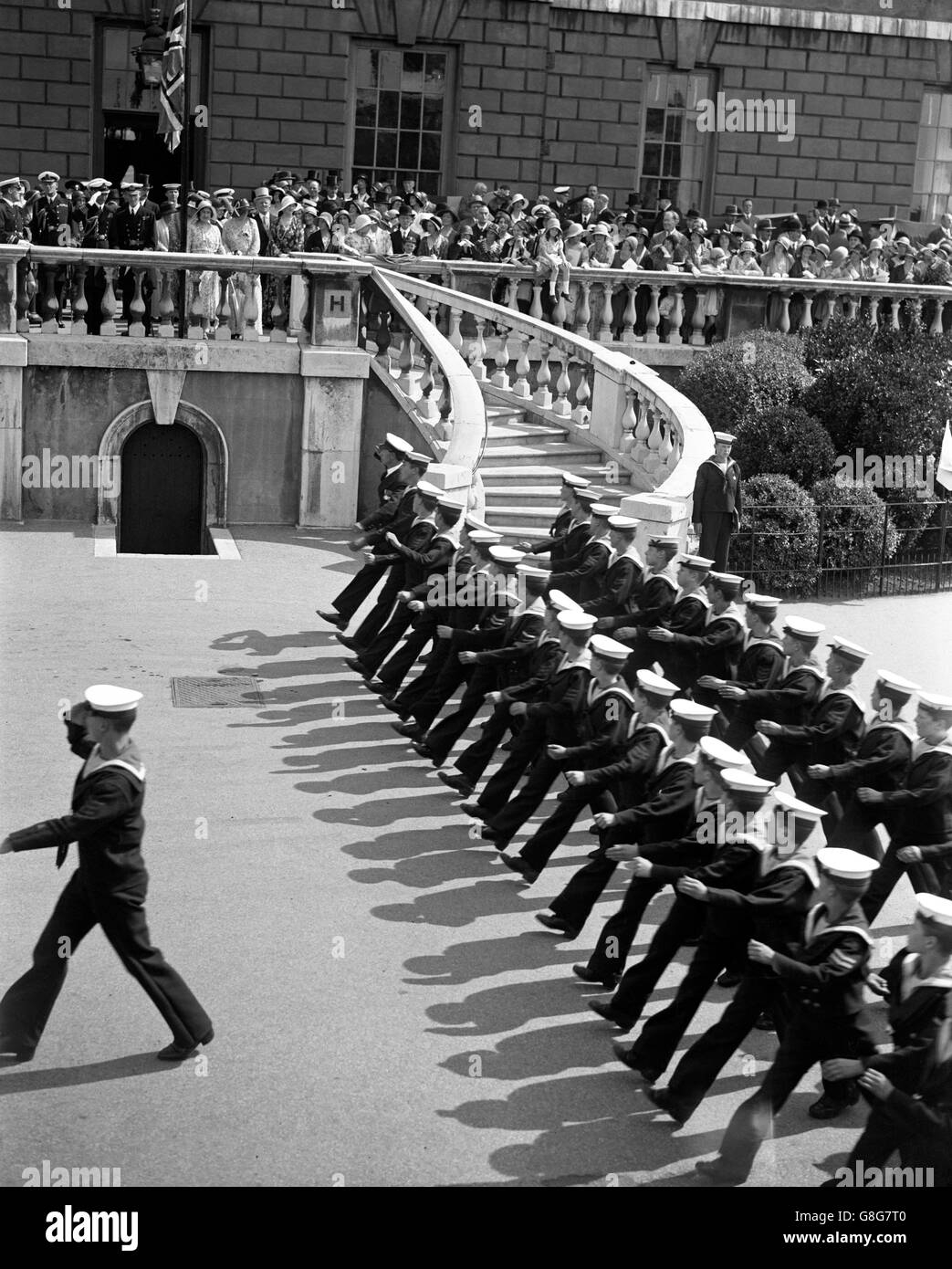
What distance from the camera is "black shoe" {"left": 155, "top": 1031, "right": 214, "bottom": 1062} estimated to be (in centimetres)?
795

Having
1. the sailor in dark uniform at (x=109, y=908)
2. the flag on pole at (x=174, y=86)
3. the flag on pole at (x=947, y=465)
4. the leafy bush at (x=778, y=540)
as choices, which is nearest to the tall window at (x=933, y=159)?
the leafy bush at (x=778, y=540)

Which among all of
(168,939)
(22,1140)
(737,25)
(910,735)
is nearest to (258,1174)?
(22,1140)

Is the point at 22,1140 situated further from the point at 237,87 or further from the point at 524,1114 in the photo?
the point at 237,87

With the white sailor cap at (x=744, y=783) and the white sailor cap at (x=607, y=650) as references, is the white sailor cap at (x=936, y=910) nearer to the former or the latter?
the white sailor cap at (x=744, y=783)

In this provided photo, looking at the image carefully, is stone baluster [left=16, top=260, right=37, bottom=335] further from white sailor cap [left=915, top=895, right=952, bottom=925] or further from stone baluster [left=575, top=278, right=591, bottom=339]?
white sailor cap [left=915, top=895, right=952, bottom=925]

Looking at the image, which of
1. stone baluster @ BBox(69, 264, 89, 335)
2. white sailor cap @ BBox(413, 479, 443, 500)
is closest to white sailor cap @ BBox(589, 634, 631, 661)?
white sailor cap @ BBox(413, 479, 443, 500)

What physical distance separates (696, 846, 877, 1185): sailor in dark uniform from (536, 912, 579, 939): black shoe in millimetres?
2388

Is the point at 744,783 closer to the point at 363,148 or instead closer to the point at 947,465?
the point at 947,465

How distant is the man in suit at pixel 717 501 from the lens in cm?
1600

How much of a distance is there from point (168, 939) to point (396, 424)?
10813 millimetres

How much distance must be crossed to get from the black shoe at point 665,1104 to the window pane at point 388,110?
23799mm

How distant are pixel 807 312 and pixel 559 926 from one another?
14527 mm

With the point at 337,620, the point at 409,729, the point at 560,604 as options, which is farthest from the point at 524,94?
the point at 560,604

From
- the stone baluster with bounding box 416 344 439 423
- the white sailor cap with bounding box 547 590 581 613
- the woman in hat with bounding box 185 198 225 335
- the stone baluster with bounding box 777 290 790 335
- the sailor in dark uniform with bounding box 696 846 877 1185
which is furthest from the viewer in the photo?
the stone baluster with bounding box 777 290 790 335
